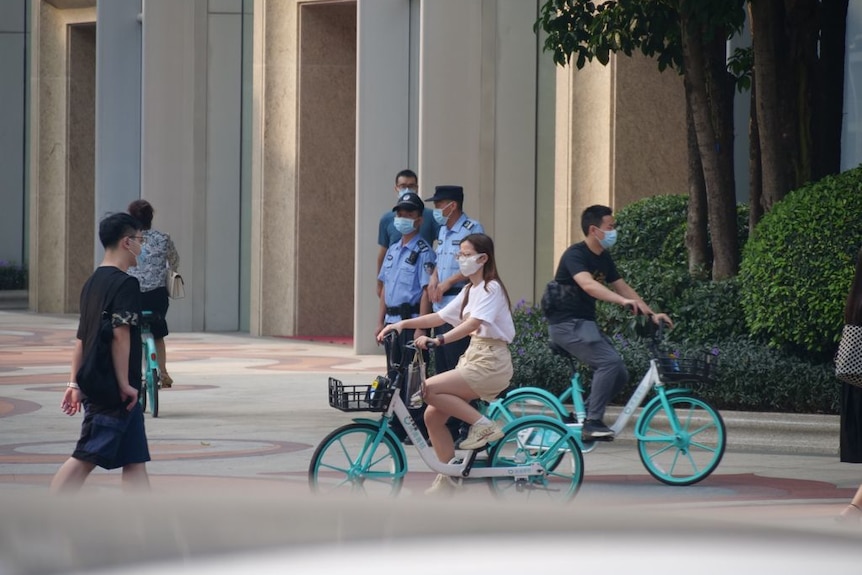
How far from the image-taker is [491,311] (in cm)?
827

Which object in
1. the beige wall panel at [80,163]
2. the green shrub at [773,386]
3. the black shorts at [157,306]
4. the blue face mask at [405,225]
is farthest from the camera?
the beige wall panel at [80,163]

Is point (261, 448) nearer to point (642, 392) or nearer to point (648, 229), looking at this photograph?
point (642, 392)

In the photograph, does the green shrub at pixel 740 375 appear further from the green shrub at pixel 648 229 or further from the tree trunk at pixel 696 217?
the green shrub at pixel 648 229

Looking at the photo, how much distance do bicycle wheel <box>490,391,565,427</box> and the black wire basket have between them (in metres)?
0.73

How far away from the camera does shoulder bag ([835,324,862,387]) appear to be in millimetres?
7766

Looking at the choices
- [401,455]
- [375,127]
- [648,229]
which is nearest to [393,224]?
[648,229]

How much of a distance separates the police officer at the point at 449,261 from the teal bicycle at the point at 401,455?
217cm

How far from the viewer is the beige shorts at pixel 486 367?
8188 mm

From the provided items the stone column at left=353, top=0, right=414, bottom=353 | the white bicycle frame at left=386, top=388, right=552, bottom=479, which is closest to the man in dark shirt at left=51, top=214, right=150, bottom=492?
the white bicycle frame at left=386, top=388, right=552, bottom=479

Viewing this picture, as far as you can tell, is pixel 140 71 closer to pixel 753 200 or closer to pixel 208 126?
pixel 208 126

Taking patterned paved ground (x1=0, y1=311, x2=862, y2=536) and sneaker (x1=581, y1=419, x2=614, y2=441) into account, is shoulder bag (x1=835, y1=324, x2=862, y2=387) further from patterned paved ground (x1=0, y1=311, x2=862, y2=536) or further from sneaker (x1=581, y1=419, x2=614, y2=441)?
sneaker (x1=581, y1=419, x2=614, y2=441)

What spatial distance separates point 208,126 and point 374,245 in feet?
17.6

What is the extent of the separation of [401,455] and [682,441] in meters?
2.06

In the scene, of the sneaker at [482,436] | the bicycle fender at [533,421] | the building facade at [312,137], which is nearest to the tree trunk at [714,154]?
the building facade at [312,137]
